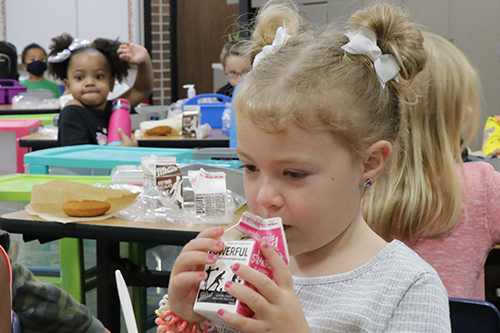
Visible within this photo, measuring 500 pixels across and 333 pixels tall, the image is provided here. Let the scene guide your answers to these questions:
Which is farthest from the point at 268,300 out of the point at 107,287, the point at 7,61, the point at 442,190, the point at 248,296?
the point at 7,61

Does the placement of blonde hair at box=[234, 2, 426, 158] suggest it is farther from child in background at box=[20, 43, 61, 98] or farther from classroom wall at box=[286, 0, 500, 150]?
child in background at box=[20, 43, 61, 98]

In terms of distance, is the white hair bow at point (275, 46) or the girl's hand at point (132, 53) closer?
the white hair bow at point (275, 46)

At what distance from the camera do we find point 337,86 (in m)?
0.91

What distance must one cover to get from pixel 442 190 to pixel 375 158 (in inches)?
19.5

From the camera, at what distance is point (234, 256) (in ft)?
2.44

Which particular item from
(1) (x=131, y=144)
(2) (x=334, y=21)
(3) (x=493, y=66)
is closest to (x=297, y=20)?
(2) (x=334, y=21)

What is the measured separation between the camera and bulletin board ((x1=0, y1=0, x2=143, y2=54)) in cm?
831

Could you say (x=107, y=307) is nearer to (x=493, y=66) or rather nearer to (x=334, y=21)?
(x=334, y=21)

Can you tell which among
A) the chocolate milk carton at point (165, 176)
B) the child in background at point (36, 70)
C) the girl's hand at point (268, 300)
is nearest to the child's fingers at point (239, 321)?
the girl's hand at point (268, 300)

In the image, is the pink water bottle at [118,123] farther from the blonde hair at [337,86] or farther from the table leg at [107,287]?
the blonde hair at [337,86]

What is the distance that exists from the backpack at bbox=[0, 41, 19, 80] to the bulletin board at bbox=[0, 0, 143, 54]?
187cm

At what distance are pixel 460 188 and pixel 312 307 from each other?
0.68 m

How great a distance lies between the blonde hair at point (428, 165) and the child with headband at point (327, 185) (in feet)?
1.23

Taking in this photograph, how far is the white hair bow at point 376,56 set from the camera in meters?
0.96
